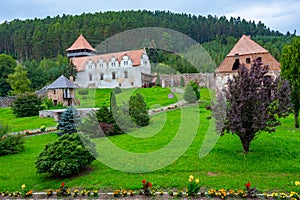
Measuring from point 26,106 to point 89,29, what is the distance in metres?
56.9

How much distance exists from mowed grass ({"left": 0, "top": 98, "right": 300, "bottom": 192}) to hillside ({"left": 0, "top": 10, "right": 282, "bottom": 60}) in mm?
67807

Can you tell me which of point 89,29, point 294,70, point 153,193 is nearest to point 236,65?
point 294,70

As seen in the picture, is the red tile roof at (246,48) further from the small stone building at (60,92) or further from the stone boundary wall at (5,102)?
the stone boundary wall at (5,102)

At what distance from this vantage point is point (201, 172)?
32.5 feet

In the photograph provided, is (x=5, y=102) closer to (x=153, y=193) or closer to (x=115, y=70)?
(x=115, y=70)

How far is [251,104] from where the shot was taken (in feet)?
35.2

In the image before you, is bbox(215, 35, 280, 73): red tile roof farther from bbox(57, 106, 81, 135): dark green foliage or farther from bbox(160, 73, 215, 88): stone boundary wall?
bbox(57, 106, 81, 135): dark green foliage

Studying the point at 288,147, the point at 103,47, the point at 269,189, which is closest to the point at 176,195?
the point at 269,189

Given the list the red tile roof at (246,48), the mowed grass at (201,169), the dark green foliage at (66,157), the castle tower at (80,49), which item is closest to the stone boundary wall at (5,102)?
the castle tower at (80,49)

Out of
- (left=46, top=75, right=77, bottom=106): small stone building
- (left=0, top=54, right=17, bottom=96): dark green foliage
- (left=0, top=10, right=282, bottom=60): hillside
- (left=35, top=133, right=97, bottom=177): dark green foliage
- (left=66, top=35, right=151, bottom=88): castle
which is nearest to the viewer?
(left=35, top=133, right=97, bottom=177): dark green foliage

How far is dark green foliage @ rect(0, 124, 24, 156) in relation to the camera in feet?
47.8

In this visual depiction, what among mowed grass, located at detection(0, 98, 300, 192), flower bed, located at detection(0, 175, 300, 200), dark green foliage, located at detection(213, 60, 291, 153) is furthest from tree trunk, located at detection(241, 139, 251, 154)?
flower bed, located at detection(0, 175, 300, 200)

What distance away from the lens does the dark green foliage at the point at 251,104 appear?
1058cm

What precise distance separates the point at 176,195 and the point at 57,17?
12534 centimetres
